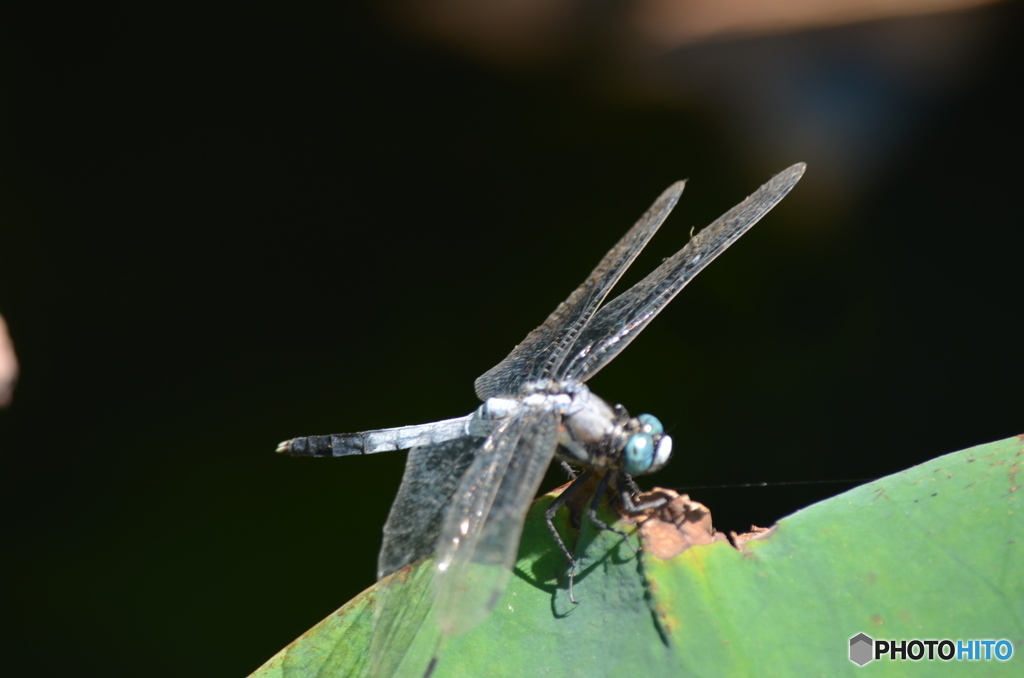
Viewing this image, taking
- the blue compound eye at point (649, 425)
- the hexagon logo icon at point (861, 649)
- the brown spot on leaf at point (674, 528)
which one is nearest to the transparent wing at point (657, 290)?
the blue compound eye at point (649, 425)

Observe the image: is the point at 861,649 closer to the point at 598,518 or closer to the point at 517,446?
the point at 598,518

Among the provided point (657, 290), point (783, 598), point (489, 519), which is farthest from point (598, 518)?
point (657, 290)

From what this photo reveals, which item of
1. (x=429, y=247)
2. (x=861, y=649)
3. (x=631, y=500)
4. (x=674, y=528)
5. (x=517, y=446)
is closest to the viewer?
(x=861, y=649)

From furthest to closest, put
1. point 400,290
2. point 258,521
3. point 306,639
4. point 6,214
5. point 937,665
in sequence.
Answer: point 400,290
point 6,214
point 258,521
point 306,639
point 937,665

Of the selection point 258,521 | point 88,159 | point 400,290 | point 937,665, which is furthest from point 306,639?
point 88,159

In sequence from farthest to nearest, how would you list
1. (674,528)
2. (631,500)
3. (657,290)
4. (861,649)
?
(657,290), (631,500), (674,528), (861,649)

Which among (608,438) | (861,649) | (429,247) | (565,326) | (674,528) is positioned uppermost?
(429,247)

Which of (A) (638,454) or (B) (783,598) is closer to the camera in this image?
(B) (783,598)

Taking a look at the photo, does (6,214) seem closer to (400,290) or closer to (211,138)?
(211,138)
